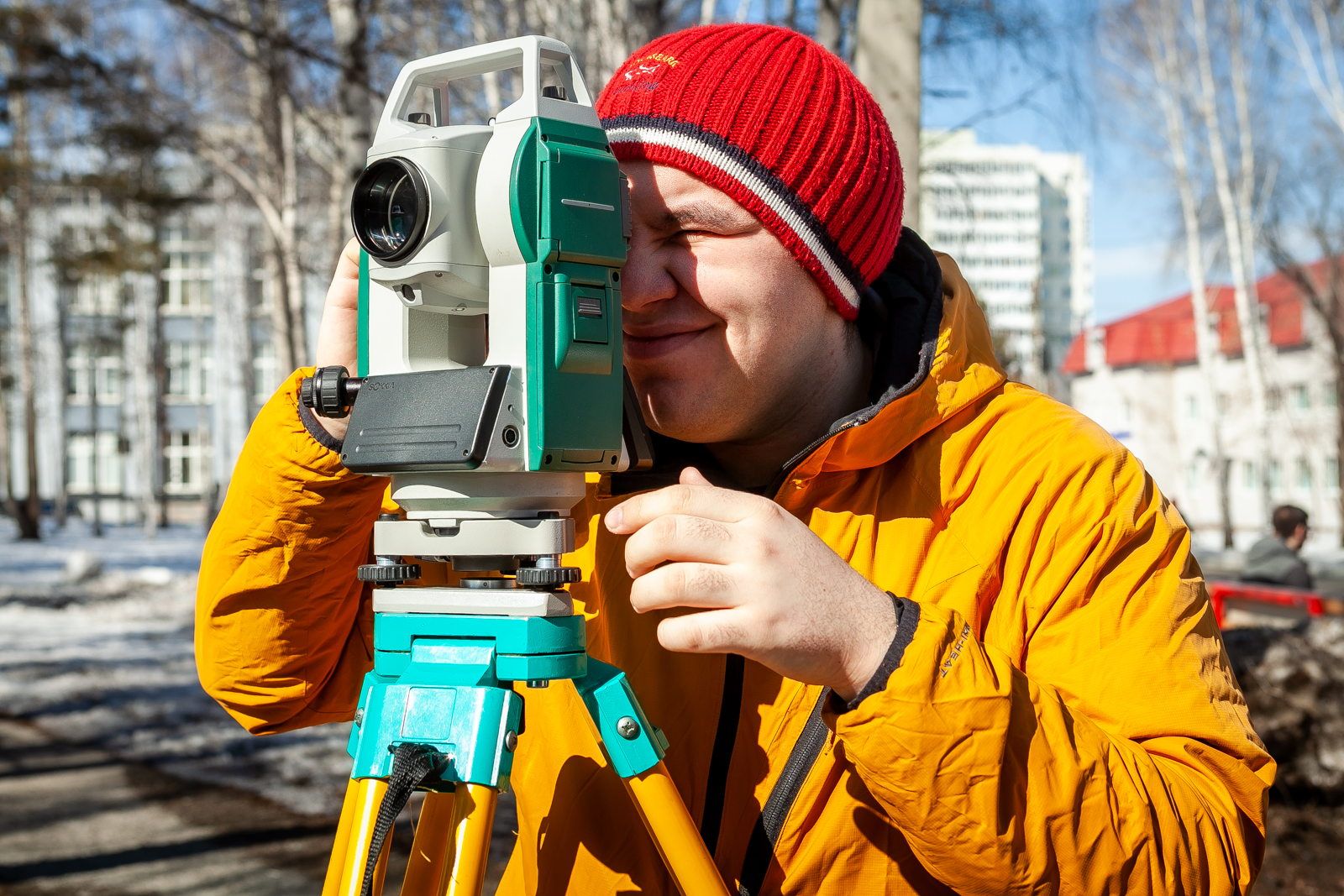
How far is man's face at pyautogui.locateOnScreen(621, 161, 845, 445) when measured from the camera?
127 centimetres

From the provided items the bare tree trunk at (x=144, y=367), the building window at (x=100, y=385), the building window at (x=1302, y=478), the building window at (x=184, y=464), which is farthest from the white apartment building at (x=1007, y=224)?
the building window at (x=100, y=385)

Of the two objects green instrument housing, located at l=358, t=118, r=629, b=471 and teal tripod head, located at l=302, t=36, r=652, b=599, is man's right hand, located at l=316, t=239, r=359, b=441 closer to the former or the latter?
teal tripod head, located at l=302, t=36, r=652, b=599

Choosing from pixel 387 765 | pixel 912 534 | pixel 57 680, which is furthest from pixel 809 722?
pixel 57 680

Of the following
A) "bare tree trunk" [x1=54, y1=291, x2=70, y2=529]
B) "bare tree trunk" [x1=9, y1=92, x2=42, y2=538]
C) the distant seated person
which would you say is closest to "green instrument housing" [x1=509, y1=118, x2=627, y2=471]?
the distant seated person

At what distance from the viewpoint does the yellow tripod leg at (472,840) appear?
100cm

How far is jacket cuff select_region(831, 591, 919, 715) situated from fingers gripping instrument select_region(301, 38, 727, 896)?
206mm

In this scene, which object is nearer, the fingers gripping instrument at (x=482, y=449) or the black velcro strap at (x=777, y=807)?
the fingers gripping instrument at (x=482, y=449)

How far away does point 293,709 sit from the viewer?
59.1 inches

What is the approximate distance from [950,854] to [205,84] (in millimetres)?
13814

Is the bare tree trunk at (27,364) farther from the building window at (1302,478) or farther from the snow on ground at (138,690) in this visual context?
the building window at (1302,478)

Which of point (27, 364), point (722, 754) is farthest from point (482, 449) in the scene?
point (27, 364)

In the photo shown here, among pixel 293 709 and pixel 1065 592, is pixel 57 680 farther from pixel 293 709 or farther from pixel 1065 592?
pixel 1065 592

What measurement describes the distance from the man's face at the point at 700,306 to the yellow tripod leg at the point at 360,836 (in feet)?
1.73

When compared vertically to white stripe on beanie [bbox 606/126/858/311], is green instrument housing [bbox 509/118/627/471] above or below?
below
